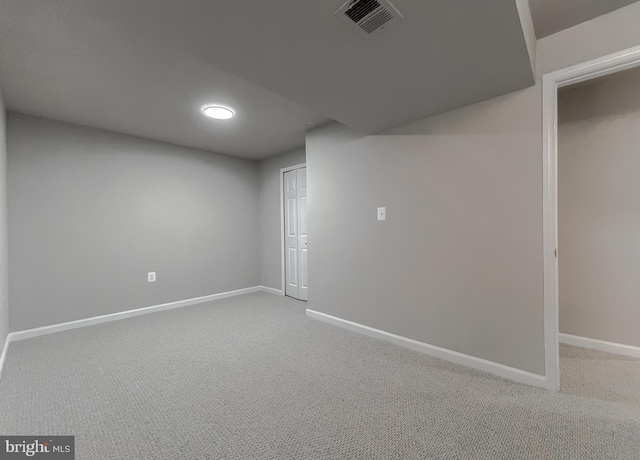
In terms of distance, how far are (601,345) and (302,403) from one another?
2.62 meters

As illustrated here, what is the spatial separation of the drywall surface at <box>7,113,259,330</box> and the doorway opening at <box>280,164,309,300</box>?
794 millimetres

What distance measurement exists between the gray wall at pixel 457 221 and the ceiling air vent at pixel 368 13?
3.90ft

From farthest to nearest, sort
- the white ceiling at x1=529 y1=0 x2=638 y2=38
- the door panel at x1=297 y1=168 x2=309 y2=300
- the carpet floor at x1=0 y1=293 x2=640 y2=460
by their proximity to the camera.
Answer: the door panel at x1=297 y1=168 x2=309 y2=300, the white ceiling at x1=529 y1=0 x2=638 y2=38, the carpet floor at x1=0 y1=293 x2=640 y2=460

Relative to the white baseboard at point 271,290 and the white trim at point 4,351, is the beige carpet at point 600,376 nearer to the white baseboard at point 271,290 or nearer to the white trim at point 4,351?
the white baseboard at point 271,290

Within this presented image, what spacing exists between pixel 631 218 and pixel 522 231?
47.8 inches

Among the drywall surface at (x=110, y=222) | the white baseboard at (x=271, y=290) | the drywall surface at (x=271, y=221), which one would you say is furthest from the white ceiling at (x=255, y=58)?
the white baseboard at (x=271, y=290)

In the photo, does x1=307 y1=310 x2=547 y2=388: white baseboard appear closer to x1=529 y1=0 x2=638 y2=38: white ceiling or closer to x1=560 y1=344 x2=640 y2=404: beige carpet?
x1=560 y1=344 x2=640 y2=404: beige carpet

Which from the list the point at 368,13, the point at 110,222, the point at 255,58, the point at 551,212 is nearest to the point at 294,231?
the point at 110,222

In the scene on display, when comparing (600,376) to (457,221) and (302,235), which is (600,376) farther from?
(302,235)

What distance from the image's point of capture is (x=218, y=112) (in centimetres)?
267

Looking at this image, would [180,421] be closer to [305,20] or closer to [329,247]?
[329,247]

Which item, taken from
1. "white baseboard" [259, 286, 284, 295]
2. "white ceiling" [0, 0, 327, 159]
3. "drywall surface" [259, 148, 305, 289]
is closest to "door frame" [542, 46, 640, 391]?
"white ceiling" [0, 0, 327, 159]

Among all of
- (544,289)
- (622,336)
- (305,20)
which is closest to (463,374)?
(544,289)

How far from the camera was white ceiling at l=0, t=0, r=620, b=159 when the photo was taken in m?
1.21
